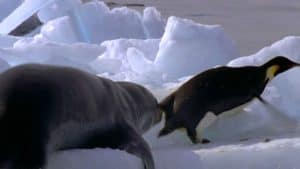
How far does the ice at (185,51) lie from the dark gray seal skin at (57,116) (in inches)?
58.1

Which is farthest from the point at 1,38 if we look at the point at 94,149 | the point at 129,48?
the point at 94,149

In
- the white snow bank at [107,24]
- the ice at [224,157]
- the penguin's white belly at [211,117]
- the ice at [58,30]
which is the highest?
the ice at [224,157]

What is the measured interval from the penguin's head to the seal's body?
0.04 feet

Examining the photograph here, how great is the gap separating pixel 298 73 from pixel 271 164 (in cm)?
91

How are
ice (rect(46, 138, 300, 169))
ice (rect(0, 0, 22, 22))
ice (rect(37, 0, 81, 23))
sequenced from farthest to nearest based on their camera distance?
ice (rect(0, 0, 22, 22)) → ice (rect(37, 0, 81, 23)) → ice (rect(46, 138, 300, 169))

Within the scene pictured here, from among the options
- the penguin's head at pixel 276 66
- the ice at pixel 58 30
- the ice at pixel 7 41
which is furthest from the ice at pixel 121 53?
the penguin's head at pixel 276 66

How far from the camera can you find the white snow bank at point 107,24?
5008 millimetres

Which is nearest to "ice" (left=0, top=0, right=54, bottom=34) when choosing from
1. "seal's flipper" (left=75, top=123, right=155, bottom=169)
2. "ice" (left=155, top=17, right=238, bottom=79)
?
"ice" (left=155, top=17, right=238, bottom=79)

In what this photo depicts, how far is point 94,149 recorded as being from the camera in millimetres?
2371

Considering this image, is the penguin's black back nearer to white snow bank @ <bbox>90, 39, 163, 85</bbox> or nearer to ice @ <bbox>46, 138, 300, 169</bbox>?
ice @ <bbox>46, 138, 300, 169</bbox>

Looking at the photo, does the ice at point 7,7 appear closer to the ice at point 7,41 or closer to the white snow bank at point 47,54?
the ice at point 7,41

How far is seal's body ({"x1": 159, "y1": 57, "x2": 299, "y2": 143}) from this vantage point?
295 cm

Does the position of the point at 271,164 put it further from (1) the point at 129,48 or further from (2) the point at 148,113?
(1) the point at 129,48

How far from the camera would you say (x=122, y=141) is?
2459 mm
